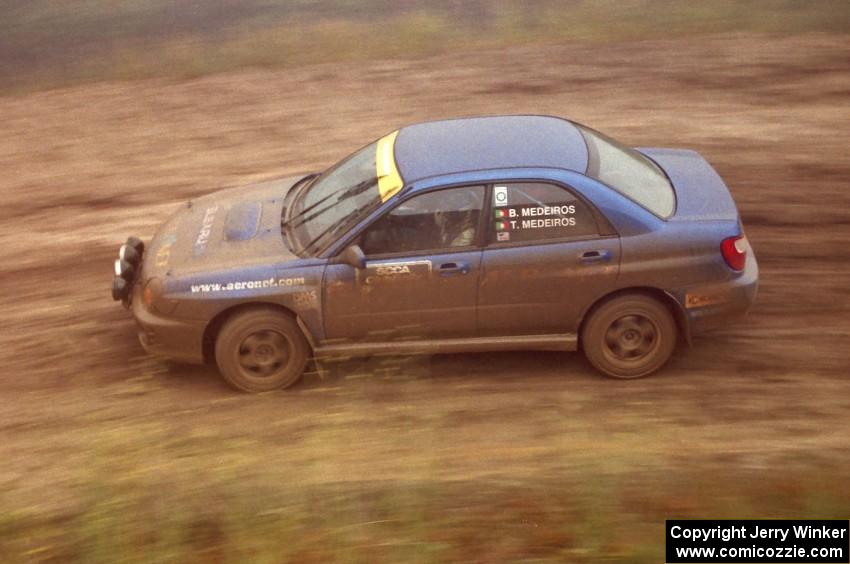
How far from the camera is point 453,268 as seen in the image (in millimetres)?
6113

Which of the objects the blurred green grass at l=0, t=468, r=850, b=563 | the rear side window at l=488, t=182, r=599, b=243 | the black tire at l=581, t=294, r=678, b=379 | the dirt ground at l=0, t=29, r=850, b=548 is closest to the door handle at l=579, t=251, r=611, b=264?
the rear side window at l=488, t=182, r=599, b=243

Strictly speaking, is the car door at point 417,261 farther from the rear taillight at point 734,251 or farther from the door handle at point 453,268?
the rear taillight at point 734,251

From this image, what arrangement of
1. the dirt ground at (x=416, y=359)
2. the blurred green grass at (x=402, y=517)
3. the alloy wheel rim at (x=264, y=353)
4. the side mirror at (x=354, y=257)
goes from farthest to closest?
1. the alloy wheel rim at (x=264, y=353)
2. the side mirror at (x=354, y=257)
3. the dirt ground at (x=416, y=359)
4. the blurred green grass at (x=402, y=517)

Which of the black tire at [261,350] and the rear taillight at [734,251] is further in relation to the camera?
the black tire at [261,350]

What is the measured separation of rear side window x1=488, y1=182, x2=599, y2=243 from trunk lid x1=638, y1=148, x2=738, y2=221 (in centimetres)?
65

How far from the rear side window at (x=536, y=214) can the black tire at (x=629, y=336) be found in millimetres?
563

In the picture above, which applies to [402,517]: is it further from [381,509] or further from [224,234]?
[224,234]

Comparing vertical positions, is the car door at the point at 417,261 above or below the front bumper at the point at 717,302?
above

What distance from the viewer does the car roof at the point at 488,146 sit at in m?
6.21

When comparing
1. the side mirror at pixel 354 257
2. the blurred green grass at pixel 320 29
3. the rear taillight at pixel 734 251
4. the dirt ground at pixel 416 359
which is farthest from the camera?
the blurred green grass at pixel 320 29

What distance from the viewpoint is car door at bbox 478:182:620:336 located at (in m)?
6.09

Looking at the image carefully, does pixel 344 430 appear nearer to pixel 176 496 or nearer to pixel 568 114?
pixel 176 496

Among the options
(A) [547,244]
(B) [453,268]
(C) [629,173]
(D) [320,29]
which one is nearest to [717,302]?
(C) [629,173]

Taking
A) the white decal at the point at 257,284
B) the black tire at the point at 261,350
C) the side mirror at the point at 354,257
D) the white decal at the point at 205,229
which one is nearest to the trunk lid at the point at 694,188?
the side mirror at the point at 354,257
